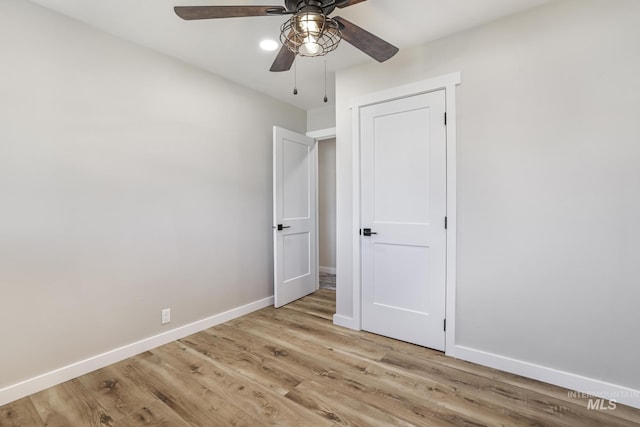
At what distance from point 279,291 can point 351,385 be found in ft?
5.35

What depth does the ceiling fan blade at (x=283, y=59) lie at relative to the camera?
5.81ft

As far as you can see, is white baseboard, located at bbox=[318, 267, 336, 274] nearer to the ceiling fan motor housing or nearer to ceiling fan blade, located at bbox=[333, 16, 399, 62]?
ceiling fan blade, located at bbox=[333, 16, 399, 62]

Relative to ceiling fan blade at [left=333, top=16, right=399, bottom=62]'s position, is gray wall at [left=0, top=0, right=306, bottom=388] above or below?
below

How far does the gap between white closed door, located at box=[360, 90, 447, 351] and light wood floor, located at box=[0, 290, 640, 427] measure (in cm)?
28

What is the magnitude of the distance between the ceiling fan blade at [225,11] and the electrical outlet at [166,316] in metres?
A: 2.25

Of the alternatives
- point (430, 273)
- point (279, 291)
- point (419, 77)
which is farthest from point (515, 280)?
point (279, 291)

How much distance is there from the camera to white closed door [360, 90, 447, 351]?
93.1 inches

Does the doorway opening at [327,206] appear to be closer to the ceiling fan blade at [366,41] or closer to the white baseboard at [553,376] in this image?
the white baseboard at [553,376]

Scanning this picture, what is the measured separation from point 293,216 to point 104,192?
191 cm

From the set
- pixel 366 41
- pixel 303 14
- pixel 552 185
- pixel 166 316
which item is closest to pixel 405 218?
pixel 552 185

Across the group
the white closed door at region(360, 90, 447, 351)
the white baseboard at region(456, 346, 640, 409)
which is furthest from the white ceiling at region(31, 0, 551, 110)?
the white baseboard at region(456, 346, 640, 409)

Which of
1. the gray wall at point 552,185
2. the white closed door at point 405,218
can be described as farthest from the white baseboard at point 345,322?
the gray wall at point 552,185

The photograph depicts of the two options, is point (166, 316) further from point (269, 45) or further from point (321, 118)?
point (321, 118)

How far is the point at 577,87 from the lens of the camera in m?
1.84
